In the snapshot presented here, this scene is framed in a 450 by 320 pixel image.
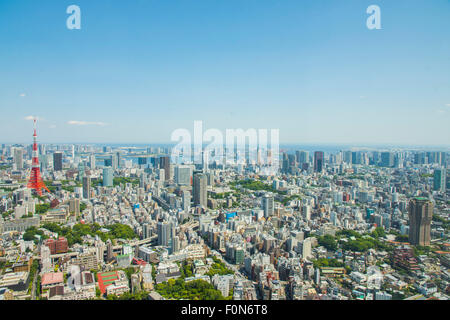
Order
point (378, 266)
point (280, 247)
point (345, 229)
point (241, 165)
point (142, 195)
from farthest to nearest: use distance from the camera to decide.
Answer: point (142, 195) → point (241, 165) → point (345, 229) → point (280, 247) → point (378, 266)

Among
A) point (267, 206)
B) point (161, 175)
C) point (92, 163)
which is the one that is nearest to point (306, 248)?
point (267, 206)

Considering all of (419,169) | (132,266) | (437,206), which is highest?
(419,169)

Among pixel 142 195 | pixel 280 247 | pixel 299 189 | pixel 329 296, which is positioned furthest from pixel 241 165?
pixel 329 296

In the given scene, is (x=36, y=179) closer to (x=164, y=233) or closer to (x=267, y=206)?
(x=164, y=233)

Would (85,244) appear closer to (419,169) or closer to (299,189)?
(299,189)

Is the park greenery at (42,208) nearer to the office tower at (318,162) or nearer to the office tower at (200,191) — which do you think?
the office tower at (200,191)

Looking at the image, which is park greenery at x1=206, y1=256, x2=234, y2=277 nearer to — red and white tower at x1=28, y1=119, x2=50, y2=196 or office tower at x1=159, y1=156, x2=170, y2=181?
red and white tower at x1=28, y1=119, x2=50, y2=196

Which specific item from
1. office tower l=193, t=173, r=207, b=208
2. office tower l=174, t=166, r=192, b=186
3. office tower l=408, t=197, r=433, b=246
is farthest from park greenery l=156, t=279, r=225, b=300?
office tower l=174, t=166, r=192, b=186
